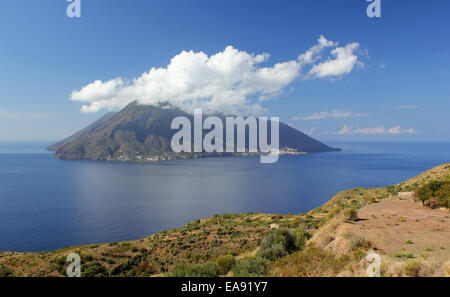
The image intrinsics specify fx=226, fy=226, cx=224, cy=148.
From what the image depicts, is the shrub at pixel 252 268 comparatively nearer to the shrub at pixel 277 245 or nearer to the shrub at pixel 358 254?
the shrub at pixel 277 245

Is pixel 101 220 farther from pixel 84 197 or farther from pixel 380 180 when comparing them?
pixel 380 180

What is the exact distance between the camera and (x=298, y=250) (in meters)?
13.2

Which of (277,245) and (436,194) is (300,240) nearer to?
(277,245)

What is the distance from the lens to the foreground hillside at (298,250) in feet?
30.5

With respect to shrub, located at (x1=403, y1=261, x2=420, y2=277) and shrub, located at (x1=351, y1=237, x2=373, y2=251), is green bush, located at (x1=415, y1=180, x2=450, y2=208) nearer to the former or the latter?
shrub, located at (x1=351, y1=237, x2=373, y2=251)

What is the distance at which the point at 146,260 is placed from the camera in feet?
75.6

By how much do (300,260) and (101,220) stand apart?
64.9 m

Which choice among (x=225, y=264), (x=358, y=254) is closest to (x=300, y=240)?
(x=358, y=254)

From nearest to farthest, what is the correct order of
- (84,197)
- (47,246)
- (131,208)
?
(47,246)
(131,208)
(84,197)

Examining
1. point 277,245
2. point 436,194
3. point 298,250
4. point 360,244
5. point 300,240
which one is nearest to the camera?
point 360,244

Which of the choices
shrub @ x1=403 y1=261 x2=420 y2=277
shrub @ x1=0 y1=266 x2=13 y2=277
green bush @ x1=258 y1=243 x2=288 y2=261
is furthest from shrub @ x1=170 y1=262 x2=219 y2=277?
shrub @ x1=0 y1=266 x2=13 y2=277

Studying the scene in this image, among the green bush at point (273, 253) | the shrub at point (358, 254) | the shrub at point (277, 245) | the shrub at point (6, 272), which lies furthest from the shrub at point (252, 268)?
the shrub at point (6, 272)


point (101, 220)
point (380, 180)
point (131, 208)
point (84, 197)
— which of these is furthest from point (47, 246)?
point (380, 180)
